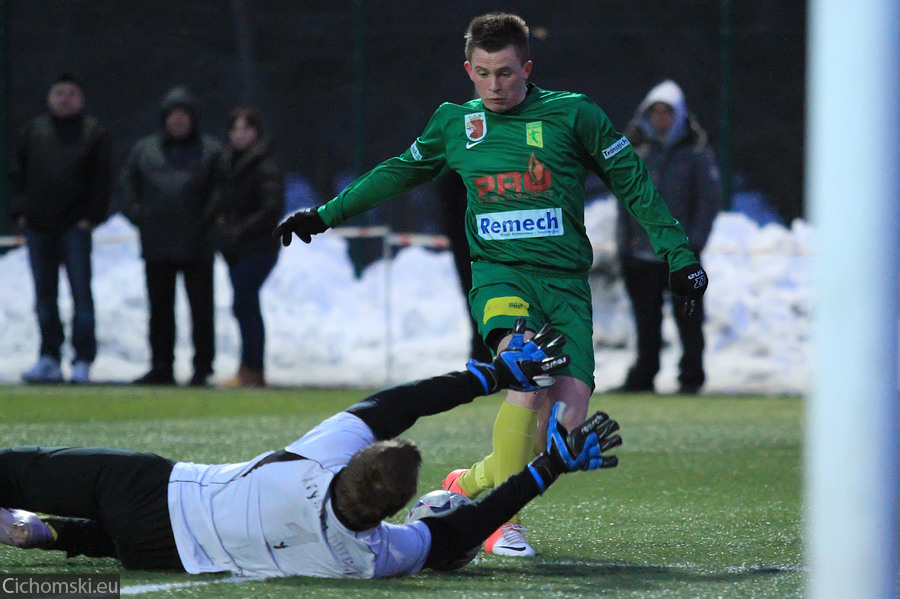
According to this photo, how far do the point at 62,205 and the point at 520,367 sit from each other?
309 inches

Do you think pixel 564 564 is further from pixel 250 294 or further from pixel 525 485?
pixel 250 294

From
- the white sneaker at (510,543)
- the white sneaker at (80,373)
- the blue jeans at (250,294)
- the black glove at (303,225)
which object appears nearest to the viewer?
the white sneaker at (510,543)

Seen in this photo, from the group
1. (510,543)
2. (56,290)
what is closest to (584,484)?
(510,543)

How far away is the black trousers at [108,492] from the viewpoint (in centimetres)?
435

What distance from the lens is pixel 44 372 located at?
1177cm

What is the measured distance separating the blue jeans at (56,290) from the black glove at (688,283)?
759cm

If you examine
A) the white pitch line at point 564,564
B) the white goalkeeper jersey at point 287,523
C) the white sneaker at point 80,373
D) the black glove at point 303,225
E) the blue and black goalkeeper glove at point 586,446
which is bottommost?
the white sneaker at point 80,373

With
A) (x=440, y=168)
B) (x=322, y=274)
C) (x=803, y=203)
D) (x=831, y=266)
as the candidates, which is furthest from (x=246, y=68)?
(x=831, y=266)

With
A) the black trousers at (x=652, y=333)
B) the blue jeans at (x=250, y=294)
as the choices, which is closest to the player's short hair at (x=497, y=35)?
the black trousers at (x=652, y=333)

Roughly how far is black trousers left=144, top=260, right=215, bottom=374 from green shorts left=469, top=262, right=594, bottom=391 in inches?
267

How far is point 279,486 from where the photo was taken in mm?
4195

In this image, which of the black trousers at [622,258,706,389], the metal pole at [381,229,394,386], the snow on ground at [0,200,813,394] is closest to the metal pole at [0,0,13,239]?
the snow on ground at [0,200,813,394]

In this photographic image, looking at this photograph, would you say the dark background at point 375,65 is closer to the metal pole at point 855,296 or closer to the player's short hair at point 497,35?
the player's short hair at point 497,35

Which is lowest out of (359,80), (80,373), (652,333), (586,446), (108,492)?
(80,373)
